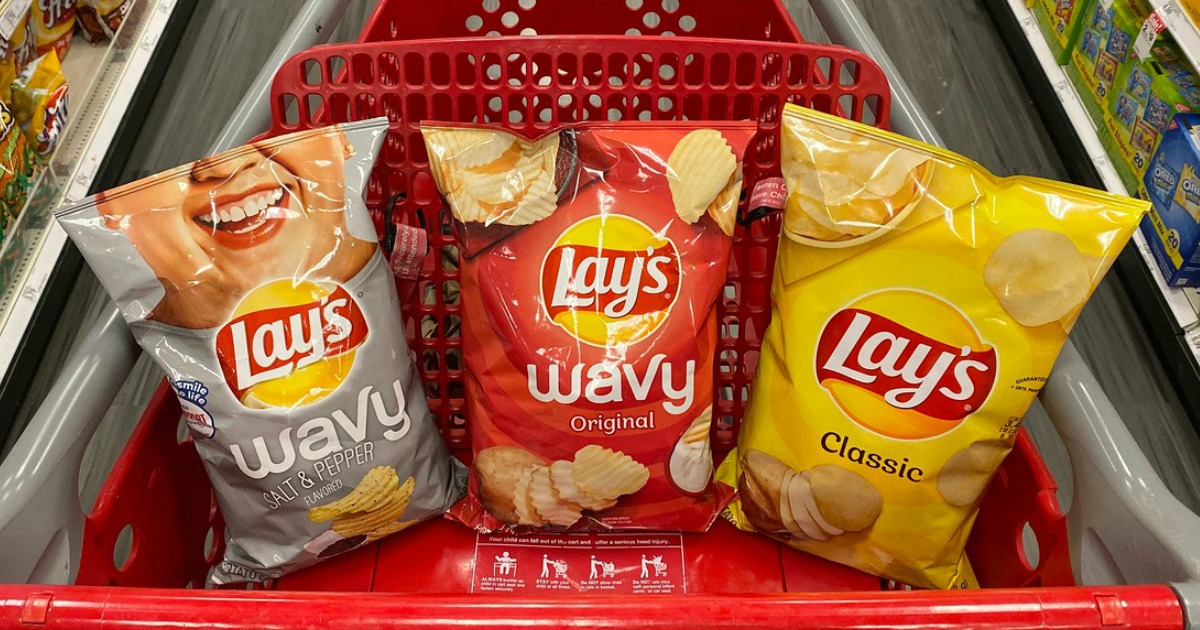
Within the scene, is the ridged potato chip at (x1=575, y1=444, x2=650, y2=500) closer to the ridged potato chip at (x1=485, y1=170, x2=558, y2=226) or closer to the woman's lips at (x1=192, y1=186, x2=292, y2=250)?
the ridged potato chip at (x1=485, y1=170, x2=558, y2=226)

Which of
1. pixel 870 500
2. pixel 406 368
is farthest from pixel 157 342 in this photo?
pixel 870 500

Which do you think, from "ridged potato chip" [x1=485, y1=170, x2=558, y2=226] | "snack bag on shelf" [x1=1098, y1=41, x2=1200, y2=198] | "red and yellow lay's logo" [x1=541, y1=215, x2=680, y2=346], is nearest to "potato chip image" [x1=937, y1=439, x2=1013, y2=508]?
"red and yellow lay's logo" [x1=541, y1=215, x2=680, y2=346]

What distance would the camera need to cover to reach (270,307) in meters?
1.04

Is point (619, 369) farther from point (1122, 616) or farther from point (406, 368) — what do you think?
point (1122, 616)

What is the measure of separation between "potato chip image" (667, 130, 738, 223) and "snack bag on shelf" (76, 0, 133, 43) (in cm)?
206

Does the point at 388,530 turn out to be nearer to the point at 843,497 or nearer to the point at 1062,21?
the point at 843,497

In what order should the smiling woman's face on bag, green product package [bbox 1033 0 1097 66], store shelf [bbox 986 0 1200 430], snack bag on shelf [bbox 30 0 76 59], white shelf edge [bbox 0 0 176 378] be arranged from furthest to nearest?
1. green product package [bbox 1033 0 1097 66]
2. snack bag on shelf [bbox 30 0 76 59]
3. store shelf [bbox 986 0 1200 430]
4. white shelf edge [bbox 0 0 176 378]
5. the smiling woman's face on bag

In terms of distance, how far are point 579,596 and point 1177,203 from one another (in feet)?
6.45

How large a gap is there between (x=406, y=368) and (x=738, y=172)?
1.48 feet

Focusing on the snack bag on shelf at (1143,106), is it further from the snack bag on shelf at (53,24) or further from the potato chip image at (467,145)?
the snack bag on shelf at (53,24)

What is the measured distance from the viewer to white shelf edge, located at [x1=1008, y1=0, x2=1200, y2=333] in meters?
2.18

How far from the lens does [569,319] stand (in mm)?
1099

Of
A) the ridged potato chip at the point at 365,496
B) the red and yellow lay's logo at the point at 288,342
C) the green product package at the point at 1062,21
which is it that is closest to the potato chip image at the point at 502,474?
the ridged potato chip at the point at 365,496

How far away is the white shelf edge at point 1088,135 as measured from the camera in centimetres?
218
